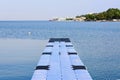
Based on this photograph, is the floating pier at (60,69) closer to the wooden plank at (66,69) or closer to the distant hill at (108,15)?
the wooden plank at (66,69)

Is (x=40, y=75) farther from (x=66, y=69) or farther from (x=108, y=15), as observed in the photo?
(x=108, y=15)

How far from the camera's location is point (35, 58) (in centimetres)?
1842

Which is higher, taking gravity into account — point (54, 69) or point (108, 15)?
point (54, 69)

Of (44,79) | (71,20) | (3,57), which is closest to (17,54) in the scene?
(3,57)

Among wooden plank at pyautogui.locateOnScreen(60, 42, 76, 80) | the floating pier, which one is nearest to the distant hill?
the floating pier

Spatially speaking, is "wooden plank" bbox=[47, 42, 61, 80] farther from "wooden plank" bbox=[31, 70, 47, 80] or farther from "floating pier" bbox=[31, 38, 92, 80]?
"wooden plank" bbox=[31, 70, 47, 80]

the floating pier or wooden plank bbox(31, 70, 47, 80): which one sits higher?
wooden plank bbox(31, 70, 47, 80)

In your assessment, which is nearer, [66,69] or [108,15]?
[66,69]

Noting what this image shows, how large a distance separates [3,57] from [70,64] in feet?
19.8

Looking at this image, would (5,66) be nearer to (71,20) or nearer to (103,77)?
(103,77)

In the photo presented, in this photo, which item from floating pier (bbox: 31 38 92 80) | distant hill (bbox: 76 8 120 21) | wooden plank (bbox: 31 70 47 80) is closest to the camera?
wooden plank (bbox: 31 70 47 80)

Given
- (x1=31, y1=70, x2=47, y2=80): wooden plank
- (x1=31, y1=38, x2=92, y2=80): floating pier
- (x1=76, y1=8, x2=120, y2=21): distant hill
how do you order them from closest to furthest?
(x1=31, y1=70, x2=47, y2=80): wooden plank < (x1=31, y1=38, x2=92, y2=80): floating pier < (x1=76, y1=8, x2=120, y2=21): distant hill

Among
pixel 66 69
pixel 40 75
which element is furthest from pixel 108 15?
pixel 40 75

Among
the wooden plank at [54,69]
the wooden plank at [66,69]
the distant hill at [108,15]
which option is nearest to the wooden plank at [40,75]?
the wooden plank at [54,69]
